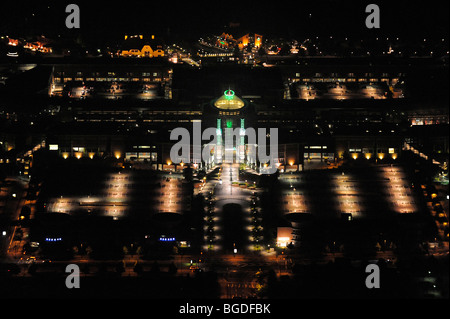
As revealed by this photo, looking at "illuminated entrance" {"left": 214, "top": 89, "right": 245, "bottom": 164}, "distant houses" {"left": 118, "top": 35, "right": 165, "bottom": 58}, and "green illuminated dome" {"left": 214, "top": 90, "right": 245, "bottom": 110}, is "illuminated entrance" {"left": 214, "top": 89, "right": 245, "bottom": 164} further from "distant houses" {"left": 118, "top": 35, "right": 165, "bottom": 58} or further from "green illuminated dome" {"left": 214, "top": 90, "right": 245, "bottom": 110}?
"distant houses" {"left": 118, "top": 35, "right": 165, "bottom": 58}

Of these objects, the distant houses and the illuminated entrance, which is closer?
the illuminated entrance

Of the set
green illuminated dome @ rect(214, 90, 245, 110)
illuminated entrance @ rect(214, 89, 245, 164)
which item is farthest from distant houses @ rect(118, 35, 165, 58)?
illuminated entrance @ rect(214, 89, 245, 164)

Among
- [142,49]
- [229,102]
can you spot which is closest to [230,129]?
[229,102]

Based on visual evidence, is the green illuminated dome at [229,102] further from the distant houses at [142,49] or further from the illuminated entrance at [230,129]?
the distant houses at [142,49]

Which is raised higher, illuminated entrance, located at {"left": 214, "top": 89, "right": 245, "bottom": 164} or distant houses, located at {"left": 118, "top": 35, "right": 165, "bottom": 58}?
distant houses, located at {"left": 118, "top": 35, "right": 165, "bottom": 58}

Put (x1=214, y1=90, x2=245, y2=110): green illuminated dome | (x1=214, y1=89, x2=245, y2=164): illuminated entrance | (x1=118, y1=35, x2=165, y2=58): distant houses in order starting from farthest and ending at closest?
(x1=118, y1=35, x2=165, y2=58): distant houses < (x1=214, y1=90, x2=245, y2=110): green illuminated dome < (x1=214, y1=89, x2=245, y2=164): illuminated entrance

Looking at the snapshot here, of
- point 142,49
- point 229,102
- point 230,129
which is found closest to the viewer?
point 230,129

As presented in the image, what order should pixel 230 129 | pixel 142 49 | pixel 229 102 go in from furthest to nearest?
1. pixel 142 49
2. pixel 229 102
3. pixel 230 129

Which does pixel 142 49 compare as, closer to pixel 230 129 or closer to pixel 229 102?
pixel 229 102
